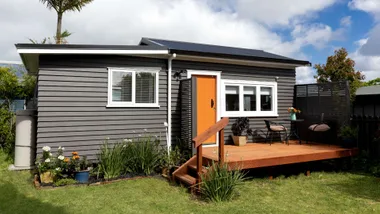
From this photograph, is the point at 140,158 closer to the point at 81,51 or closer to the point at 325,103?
the point at 81,51

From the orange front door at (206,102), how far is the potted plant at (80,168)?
288 centimetres

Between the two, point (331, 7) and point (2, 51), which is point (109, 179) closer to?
point (331, 7)

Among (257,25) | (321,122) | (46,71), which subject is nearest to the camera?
(46,71)

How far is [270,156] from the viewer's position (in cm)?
541

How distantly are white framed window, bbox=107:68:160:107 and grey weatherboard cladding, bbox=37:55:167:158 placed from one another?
0.42 ft

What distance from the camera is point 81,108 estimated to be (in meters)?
5.86

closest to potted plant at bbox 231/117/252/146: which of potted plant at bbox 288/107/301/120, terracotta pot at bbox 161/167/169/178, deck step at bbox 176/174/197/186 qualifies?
potted plant at bbox 288/107/301/120

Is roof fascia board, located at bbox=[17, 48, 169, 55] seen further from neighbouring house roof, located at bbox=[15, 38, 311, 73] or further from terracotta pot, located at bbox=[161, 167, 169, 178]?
terracotta pot, located at bbox=[161, 167, 169, 178]

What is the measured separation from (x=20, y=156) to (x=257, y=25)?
44.8 feet

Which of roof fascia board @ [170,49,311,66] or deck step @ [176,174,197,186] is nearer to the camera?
deck step @ [176,174,197,186]

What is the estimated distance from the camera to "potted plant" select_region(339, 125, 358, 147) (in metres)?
6.54

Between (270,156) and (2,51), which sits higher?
(2,51)

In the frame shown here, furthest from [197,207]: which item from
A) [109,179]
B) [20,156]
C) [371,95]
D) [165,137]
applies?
[371,95]

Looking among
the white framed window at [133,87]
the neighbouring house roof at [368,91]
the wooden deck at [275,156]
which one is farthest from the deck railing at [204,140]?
the neighbouring house roof at [368,91]
